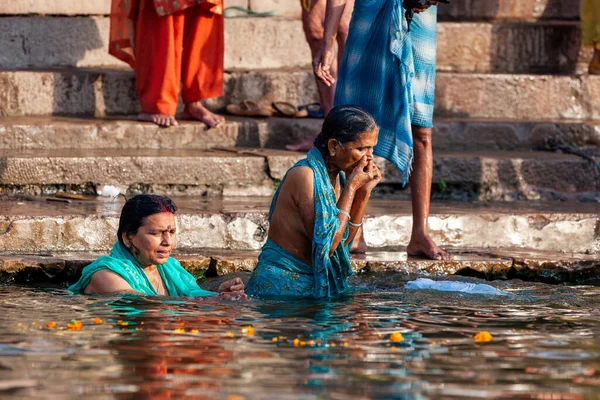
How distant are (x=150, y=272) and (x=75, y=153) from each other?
8.35 feet

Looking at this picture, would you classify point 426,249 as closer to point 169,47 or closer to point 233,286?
point 233,286

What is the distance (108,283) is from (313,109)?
4.10 metres

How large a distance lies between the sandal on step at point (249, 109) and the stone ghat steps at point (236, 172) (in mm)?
634

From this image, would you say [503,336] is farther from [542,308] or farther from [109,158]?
[109,158]

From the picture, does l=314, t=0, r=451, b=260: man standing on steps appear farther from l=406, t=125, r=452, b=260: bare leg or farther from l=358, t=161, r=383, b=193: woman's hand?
l=358, t=161, r=383, b=193: woman's hand

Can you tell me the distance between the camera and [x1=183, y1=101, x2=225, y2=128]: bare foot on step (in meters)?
9.02

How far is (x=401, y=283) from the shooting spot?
6.41 metres

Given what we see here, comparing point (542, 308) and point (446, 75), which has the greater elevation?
point (446, 75)

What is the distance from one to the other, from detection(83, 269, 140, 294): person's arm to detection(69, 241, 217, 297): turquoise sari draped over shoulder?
2cm

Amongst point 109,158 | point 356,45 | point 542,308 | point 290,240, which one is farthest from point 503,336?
point 109,158

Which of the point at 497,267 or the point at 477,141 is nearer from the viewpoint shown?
the point at 497,267

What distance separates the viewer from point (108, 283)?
5754 mm

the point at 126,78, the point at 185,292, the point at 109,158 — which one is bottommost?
the point at 185,292

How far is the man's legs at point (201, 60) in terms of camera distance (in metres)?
9.13
